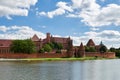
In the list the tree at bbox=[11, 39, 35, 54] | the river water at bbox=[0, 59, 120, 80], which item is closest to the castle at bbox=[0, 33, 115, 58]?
the tree at bbox=[11, 39, 35, 54]

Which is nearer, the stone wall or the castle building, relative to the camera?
the castle building

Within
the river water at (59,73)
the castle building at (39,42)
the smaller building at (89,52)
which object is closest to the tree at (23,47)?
the castle building at (39,42)

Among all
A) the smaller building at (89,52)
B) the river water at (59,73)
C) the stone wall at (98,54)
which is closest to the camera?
the river water at (59,73)

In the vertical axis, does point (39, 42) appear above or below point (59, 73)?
above

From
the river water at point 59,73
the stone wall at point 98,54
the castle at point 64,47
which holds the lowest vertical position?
the river water at point 59,73

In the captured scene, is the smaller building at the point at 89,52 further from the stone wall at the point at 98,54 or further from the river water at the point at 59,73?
the river water at the point at 59,73

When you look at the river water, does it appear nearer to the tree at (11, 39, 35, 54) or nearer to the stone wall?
the tree at (11, 39, 35, 54)

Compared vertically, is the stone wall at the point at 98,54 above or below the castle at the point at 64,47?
below

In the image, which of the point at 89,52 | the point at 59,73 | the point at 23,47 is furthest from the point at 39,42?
the point at 59,73

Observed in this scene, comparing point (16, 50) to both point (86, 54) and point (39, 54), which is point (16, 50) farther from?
point (86, 54)

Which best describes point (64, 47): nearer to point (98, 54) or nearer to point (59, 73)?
point (98, 54)

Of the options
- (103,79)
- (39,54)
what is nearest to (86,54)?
(39,54)

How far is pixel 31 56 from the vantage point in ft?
283

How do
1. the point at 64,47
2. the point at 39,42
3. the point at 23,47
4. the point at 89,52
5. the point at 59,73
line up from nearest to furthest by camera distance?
the point at 59,73 → the point at 23,47 → the point at 89,52 → the point at 39,42 → the point at 64,47
